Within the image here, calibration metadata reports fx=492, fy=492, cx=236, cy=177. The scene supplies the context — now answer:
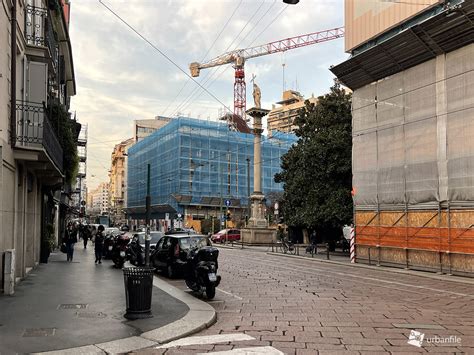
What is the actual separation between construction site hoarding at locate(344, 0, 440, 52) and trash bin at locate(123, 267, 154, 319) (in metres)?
17.1

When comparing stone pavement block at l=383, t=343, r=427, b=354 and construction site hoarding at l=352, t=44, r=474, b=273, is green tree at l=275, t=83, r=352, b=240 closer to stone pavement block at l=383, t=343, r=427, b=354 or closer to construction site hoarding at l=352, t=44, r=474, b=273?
construction site hoarding at l=352, t=44, r=474, b=273

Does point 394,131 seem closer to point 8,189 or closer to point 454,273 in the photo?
point 454,273

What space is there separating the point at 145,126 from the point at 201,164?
262 feet

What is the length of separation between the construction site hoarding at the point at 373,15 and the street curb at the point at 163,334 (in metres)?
16.6

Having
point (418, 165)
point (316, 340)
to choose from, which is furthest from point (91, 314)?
point (418, 165)

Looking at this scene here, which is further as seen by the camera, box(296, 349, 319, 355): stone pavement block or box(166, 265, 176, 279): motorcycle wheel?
box(166, 265, 176, 279): motorcycle wheel

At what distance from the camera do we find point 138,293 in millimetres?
9211

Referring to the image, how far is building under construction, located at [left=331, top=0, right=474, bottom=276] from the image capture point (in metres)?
18.8

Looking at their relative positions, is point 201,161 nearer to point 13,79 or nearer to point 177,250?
point 177,250

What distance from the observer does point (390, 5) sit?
22688 mm

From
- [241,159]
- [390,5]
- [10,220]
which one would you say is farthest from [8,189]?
[241,159]

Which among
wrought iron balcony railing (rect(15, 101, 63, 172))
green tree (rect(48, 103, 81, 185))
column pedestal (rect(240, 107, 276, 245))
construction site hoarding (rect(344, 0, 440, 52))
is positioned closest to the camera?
wrought iron balcony railing (rect(15, 101, 63, 172))

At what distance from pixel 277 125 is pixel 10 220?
145 meters

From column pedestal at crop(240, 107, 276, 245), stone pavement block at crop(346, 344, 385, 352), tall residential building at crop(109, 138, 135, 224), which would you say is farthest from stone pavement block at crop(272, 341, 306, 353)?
tall residential building at crop(109, 138, 135, 224)
